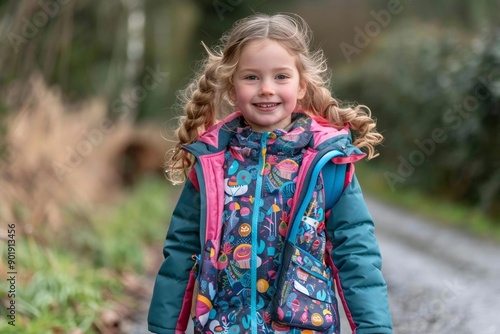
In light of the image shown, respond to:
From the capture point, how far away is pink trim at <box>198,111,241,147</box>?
8.57ft

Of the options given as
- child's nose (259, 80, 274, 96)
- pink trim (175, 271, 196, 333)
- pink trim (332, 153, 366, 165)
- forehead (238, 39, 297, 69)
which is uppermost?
forehead (238, 39, 297, 69)

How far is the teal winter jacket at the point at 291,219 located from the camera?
7.79ft

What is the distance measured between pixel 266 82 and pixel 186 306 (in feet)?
2.51

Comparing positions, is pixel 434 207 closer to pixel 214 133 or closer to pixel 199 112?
pixel 199 112

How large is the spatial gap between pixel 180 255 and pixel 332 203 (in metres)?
0.52

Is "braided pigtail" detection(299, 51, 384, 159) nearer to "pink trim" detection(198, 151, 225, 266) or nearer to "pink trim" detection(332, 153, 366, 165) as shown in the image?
"pink trim" detection(332, 153, 366, 165)

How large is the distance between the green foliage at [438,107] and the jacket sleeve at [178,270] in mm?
4670

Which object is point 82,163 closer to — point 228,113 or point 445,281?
point 445,281

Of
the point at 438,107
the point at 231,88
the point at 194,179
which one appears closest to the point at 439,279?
the point at 231,88

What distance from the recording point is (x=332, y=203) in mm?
2479

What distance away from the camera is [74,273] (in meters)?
4.98

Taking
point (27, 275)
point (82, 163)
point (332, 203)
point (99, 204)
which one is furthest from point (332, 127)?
point (99, 204)

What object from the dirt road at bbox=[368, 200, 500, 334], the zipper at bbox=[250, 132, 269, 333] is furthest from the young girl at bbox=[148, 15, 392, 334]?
the dirt road at bbox=[368, 200, 500, 334]

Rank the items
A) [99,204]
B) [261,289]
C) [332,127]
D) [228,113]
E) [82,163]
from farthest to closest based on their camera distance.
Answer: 1. [99,204]
2. [82,163]
3. [228,113]
4. [332,127]
5. [261,289]
